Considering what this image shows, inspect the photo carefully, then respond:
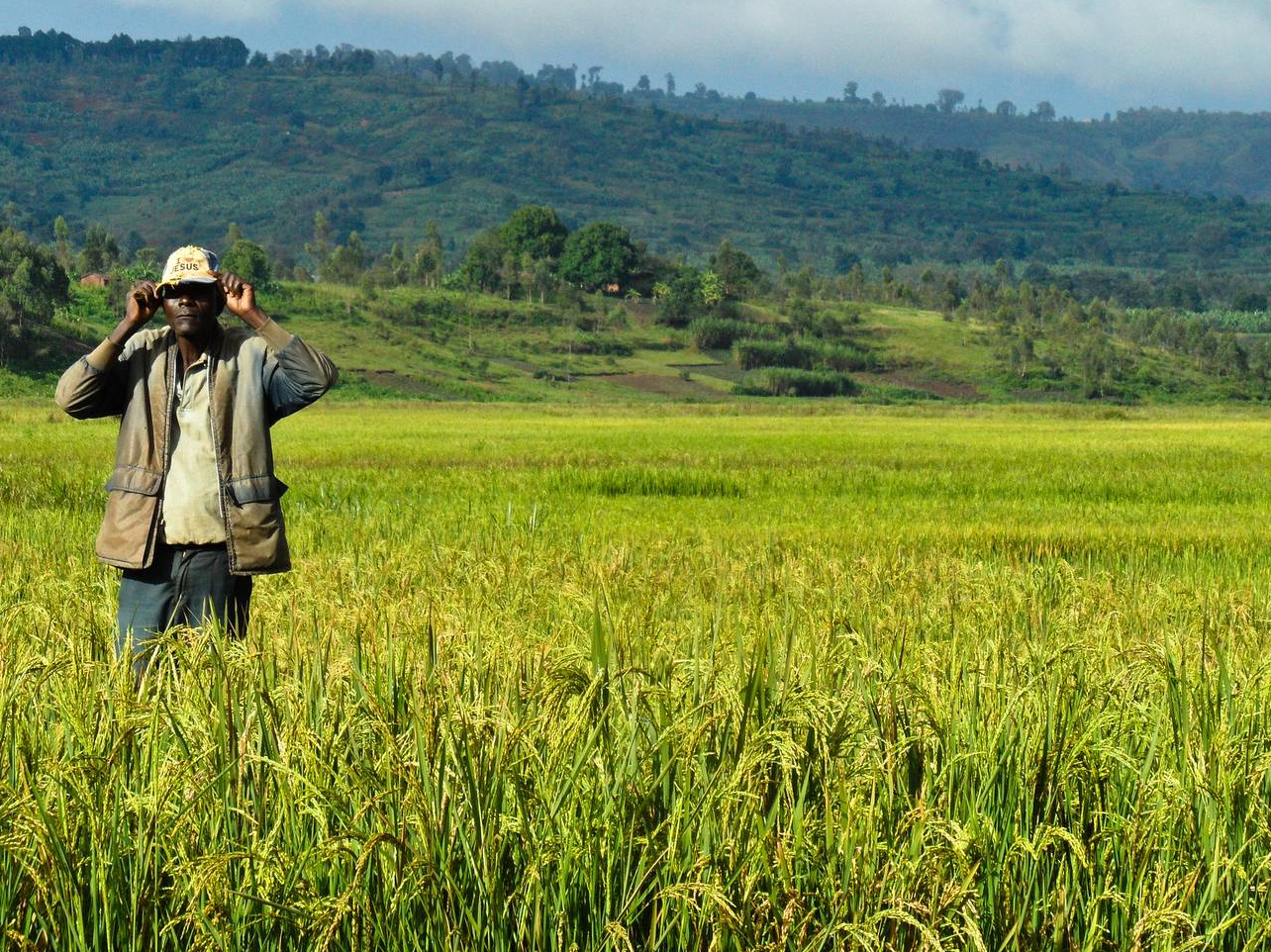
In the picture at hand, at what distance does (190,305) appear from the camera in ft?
18.3

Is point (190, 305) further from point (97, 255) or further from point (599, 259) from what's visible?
point (599, 259)

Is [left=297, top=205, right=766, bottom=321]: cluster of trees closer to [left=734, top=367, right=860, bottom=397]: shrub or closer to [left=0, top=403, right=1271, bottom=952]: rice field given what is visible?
[left=734, top=367, right=860, bottom=397]: shrub

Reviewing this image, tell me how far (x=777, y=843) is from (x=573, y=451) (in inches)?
1084

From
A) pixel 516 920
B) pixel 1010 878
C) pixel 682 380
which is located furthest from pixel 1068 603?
pixel 682 380

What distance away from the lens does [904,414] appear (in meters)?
67.4

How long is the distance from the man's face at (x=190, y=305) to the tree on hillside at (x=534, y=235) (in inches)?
6054

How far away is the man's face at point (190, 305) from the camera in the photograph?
5543mm

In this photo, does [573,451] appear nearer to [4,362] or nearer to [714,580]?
[714,580]

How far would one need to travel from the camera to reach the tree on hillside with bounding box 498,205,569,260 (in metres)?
160

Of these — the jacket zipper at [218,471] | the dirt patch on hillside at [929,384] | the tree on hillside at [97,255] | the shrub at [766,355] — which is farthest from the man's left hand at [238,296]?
the tree on hillside at [97,255]

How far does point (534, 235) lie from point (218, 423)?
15857cm

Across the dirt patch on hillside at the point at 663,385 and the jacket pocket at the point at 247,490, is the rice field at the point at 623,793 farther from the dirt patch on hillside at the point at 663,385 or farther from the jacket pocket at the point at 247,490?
the dirt patch on hillside at the point at 663,385

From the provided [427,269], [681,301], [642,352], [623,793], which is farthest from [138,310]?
[427,269]

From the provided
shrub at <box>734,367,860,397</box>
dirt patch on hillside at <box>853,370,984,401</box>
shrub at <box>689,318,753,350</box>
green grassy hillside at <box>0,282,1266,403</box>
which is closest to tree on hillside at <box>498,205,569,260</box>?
green grassy hillside at <box>0,282,1266,403</box>
